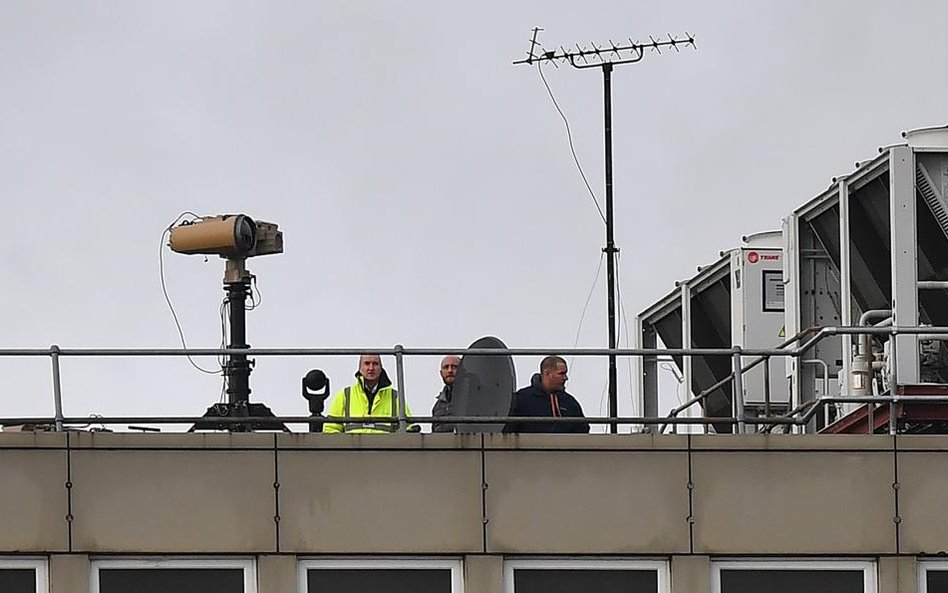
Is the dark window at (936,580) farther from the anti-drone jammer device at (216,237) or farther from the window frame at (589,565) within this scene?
the anti-drone jammer device at (216,237)

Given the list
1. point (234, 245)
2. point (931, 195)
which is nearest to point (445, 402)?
point (931, 195)

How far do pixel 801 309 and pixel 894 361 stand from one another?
6888 millimetres

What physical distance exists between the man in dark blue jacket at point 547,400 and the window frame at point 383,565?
48.6 inches

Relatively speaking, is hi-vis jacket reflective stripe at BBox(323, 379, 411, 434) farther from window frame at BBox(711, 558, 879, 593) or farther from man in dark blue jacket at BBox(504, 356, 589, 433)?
window frame at BBox(711, 558, 879, 593)

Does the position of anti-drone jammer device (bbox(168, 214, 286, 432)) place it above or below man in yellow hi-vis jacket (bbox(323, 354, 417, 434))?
above

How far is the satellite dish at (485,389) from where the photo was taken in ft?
67.2

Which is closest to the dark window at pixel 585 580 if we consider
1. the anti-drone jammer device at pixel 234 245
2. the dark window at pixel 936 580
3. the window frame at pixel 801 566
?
the window frame at pixel 801 566

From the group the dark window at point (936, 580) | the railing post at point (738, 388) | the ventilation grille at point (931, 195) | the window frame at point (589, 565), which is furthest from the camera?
the ventilation grille at point (931, 195)

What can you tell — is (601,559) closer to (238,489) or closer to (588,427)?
(588,427)

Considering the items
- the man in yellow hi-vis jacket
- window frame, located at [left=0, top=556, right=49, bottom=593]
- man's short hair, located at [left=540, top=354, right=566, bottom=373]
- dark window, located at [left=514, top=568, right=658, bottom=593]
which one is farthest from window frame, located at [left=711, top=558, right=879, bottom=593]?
window frame, located at [left=0, top=556, right=49, bottom=593]

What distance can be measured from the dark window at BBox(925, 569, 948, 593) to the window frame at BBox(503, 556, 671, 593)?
7.06 ft

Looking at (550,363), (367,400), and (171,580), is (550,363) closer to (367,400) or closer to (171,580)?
(367,400)

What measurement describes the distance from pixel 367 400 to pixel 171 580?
2227 millimetres

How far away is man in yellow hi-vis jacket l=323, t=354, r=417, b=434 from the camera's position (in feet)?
68.4
